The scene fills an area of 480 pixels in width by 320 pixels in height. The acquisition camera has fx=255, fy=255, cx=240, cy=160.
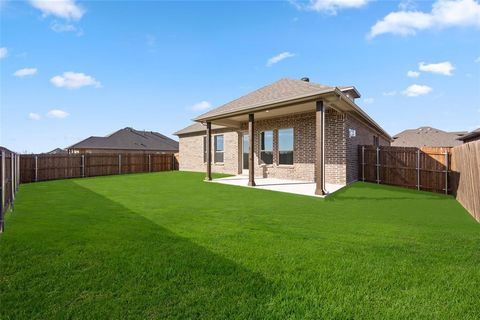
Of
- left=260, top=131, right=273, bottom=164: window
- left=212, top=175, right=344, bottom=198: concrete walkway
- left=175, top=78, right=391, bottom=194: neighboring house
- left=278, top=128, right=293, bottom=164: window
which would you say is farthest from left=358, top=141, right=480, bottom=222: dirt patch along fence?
left=260, top=131, right=273, bottom=164: window

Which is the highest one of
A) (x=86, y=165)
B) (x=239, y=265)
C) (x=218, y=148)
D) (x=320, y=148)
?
(x=218, y=148)

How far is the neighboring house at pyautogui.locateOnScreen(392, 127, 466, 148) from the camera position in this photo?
3291cm

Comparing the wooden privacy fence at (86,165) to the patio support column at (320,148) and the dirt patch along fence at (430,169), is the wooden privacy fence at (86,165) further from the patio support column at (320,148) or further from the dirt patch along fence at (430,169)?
the dirt patch along fence at (430,169)

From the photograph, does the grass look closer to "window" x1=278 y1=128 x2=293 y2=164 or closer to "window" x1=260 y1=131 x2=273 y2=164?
→ "window" x1=278 y1=128 x2=293 y2=164

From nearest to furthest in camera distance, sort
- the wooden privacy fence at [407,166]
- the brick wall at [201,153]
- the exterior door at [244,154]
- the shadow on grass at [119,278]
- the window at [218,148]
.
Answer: the shadow on grass at [119,278]
the wooden privacy fence at [407,166]
the exterior door at [244,154]
the brick wall at [201,153]
the window at [218,148]

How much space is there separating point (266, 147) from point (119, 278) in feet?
40.3

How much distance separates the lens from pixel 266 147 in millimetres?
14570

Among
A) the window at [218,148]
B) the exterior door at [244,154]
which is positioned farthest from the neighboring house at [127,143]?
the exterior door at [244,154]

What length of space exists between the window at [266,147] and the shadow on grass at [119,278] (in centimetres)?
1030

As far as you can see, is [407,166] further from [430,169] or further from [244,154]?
[244,154]

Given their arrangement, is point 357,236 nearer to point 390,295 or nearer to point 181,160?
point 390,295

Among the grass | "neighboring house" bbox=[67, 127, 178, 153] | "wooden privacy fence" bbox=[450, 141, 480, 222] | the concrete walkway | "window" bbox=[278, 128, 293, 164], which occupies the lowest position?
the grass

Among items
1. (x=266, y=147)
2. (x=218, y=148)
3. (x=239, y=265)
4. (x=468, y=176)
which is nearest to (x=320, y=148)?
(x=468, y=176)

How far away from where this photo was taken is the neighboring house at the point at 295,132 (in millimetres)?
9273
